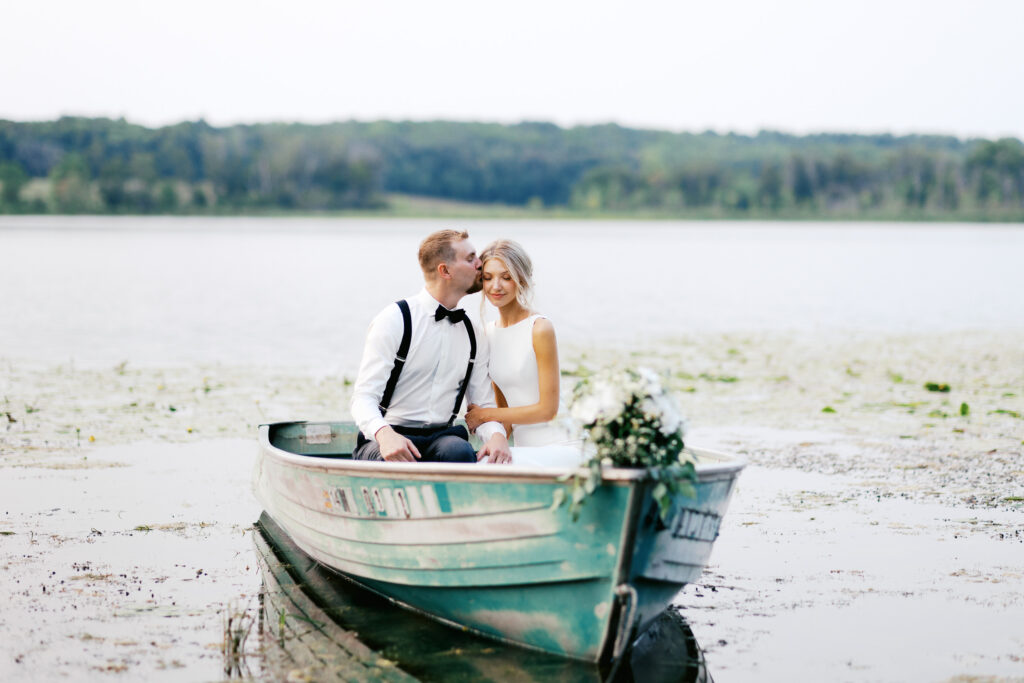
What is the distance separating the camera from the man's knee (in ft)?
18.6

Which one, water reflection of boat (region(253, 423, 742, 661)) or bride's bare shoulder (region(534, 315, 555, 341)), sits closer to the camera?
water reflection of boat (region(253, 423, 742, 661))

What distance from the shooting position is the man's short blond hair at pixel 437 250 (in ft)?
18.8

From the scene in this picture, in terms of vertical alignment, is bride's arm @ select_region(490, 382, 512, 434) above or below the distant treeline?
below

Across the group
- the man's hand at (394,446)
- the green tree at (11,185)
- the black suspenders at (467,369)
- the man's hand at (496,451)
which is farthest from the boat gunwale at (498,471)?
the green tree at (11,185)

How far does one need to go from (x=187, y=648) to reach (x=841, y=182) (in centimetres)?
12039

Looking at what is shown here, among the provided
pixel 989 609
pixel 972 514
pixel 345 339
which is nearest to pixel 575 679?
pixel 989 609

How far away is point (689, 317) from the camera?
24562 millimetres

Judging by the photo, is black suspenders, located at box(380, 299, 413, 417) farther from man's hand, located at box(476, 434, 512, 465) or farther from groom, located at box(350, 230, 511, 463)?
man's hand, located at box(476, 434, 512, 465)

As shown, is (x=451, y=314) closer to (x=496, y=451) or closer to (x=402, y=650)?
(x=496, y=451)

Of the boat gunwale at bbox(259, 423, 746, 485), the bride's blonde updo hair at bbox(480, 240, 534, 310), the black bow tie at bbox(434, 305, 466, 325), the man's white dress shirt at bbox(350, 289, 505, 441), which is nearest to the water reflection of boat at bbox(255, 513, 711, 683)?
the boat gunwale at bbox(259, 423, 746, 485)

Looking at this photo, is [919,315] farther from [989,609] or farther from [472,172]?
[472,172]

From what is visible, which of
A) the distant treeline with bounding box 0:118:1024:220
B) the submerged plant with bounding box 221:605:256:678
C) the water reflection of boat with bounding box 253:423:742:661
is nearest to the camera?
the water reflection of boat with bounding box 253:423:742:661

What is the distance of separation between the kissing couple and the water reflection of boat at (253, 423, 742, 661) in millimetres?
338

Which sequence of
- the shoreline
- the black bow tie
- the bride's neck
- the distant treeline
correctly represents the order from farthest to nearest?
the distant treeline
the bride's neck
the black bow tie
the shoreline
